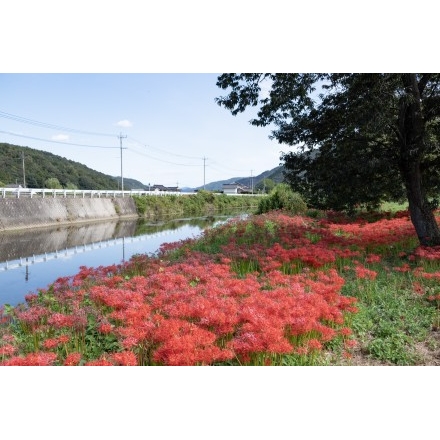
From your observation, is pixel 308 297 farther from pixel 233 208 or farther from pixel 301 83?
pixel 233 208

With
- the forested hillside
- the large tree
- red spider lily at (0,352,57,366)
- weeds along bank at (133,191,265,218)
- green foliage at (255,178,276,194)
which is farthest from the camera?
weeds along bank at (133,191,265,218)

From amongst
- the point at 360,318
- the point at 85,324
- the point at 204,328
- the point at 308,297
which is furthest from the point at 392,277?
the point at 85,324

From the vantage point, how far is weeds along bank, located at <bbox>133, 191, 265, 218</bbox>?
1164 inches

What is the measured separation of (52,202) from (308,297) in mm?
20642

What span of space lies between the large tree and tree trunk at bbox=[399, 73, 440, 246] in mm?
15

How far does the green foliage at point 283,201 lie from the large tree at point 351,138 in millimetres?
8656

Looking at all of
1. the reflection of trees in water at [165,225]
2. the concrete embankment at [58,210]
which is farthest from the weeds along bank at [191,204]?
the reflection of trees in water at [165,225]

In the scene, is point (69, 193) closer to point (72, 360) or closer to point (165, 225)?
point (165, 225)

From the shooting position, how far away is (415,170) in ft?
22.5

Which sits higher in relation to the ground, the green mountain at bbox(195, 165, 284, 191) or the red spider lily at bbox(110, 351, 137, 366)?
the green mountain at bbox(195, 165, 284, 191)

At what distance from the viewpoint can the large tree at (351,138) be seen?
20.6 feet

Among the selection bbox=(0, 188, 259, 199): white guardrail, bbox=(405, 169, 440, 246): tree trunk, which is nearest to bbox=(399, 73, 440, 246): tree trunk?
bbox=(405, 169, 440, 246): tree trunk

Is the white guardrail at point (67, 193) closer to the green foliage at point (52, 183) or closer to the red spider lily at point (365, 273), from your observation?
the green foliage at point (52, 183)

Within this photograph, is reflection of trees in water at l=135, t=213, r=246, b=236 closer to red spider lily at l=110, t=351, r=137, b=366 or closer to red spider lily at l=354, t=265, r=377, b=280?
red spider lily at l=354, t=265, r=377, b=280
